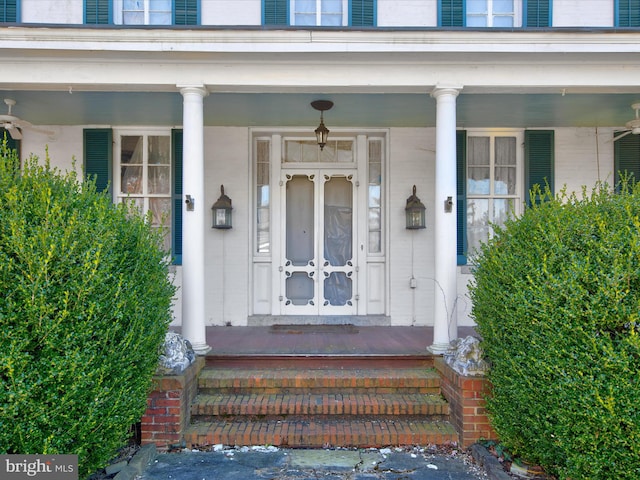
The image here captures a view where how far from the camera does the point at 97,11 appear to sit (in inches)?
199

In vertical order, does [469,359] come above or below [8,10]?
below

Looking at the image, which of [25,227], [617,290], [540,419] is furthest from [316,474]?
[25,227]

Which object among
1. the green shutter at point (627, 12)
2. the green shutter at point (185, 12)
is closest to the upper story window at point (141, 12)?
the green shutter at point (185, 12)

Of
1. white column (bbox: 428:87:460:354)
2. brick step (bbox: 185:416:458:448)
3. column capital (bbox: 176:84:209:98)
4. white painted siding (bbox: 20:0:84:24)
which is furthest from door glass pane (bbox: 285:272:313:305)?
white painted siding (bbox: 20:0:84:24)

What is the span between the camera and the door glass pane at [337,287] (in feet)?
19.6

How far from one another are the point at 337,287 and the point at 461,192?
2.06m

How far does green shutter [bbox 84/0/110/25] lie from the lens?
5.04 metres

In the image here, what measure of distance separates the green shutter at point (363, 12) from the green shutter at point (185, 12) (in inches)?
70.7

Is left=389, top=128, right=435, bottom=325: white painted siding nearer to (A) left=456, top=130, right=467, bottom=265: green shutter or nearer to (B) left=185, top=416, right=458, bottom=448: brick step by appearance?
(A) left=456, top=130, right=467, bottom=265: green shutter

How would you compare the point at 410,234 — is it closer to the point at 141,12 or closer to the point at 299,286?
the point at 299,286

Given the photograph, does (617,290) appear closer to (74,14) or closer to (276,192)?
(276,192)

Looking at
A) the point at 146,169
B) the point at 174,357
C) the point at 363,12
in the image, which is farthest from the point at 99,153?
the point at 363,12

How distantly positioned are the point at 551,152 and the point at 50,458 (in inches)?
241
